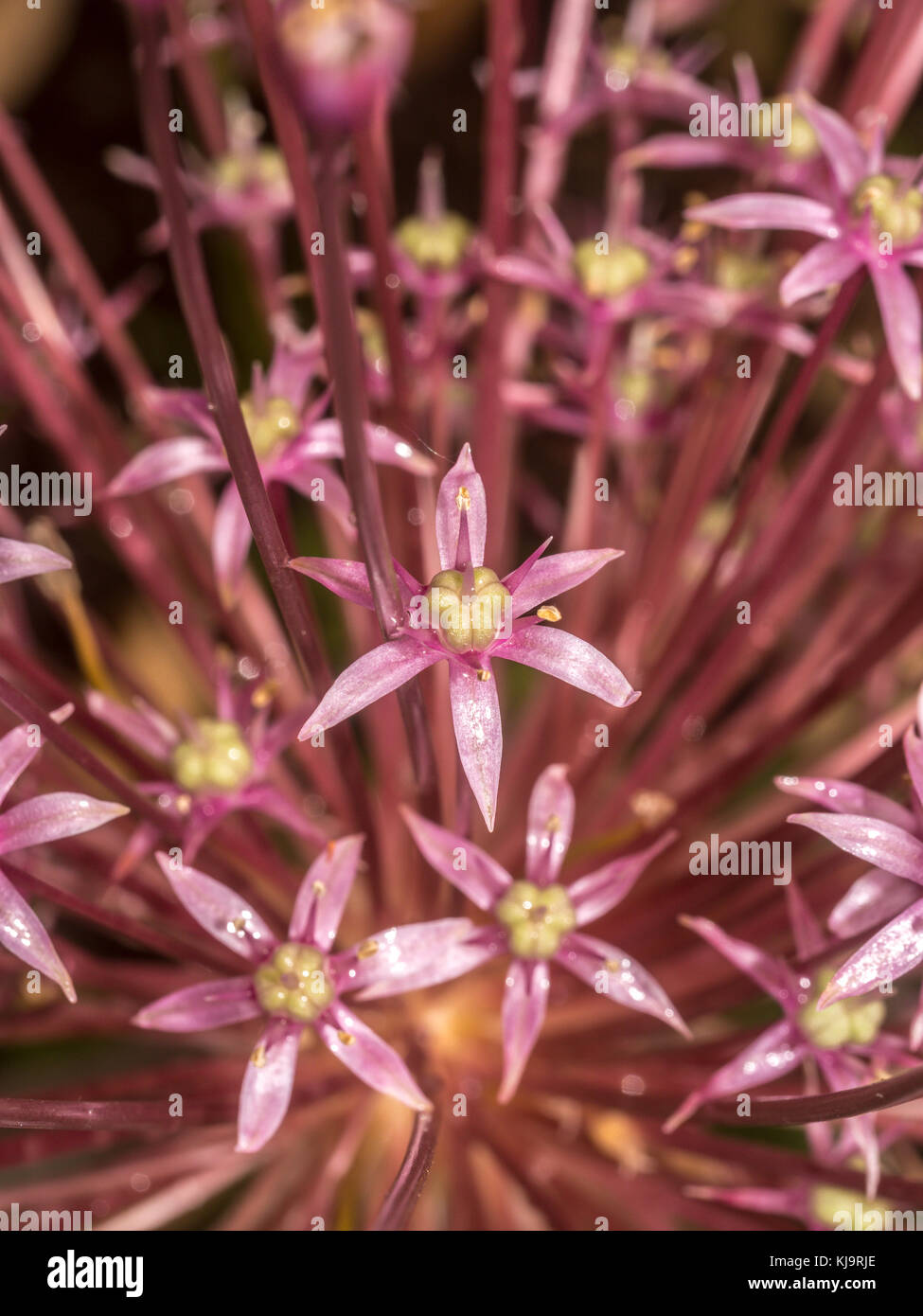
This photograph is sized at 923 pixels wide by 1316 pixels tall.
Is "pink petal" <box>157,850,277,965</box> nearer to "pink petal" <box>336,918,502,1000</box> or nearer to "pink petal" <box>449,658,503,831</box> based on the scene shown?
"pink petal" <box>336,918,502,1000</box>

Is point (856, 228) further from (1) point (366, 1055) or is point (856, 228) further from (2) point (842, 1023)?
(1) point (366, 1055)

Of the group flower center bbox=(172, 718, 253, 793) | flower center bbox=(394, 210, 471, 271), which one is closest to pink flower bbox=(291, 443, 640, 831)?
flower center bbox=(172, 718, 253, 793)

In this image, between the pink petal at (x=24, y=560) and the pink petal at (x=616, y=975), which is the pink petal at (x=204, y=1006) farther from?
the pink petal at (x=24, y=560)

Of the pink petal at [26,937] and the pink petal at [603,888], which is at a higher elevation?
the pink petal at [603,888]

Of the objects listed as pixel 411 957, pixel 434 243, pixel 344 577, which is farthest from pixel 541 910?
pixel 434 243

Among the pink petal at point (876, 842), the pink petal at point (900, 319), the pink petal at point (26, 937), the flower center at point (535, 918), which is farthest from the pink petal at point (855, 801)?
the pink petal at point (26, 937)

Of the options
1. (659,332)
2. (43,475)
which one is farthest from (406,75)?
(43,475)
